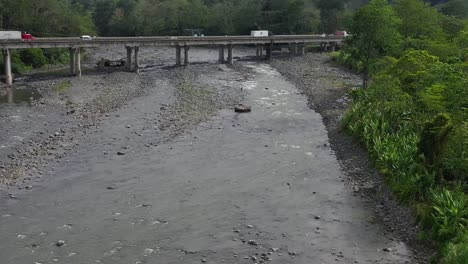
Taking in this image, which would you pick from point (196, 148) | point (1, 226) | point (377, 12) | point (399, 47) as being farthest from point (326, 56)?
point (1, 226)

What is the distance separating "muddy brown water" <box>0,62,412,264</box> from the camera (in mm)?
20469

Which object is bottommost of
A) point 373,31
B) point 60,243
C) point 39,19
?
point 60,243

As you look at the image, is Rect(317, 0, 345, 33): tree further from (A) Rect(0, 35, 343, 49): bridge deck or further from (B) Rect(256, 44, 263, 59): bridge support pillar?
(B) Rect(256, 44, 263, 59): bridge support pillar

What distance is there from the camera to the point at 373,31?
54.0 metres

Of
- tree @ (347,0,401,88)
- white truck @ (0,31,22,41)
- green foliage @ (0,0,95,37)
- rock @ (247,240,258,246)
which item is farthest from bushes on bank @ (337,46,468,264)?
green foliage @ (0,0,95,37)

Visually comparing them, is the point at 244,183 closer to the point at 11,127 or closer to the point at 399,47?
the point at 11,127

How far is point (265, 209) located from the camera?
25.2 m

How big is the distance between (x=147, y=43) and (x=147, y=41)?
0.46 metres

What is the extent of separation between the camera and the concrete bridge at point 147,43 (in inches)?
2527

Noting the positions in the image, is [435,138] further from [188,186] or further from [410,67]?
[410,67]

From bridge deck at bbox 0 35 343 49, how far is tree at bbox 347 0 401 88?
116 ft

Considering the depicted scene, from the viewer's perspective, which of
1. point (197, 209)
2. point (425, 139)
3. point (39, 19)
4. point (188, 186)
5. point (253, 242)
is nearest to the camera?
point (253, 242)

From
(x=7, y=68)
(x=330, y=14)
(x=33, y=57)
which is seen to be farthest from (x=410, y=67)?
(x=330, y=14)

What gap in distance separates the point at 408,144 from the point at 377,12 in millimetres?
26662
